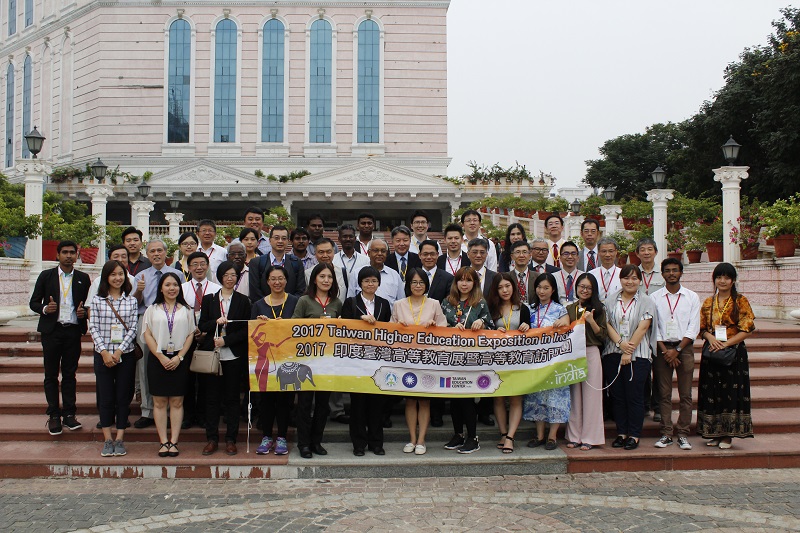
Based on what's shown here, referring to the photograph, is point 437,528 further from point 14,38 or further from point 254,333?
point 14,38

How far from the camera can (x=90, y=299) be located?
684cm

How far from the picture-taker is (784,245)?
12.5m

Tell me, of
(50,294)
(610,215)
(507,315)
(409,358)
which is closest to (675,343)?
(507,315)

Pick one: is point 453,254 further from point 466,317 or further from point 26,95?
point 26,95

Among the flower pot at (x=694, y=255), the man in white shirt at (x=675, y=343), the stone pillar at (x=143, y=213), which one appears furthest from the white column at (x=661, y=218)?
the stone pillar at (x=143, y=213)

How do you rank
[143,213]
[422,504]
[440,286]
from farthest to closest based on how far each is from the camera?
[143,213], [440,286], [422,504]

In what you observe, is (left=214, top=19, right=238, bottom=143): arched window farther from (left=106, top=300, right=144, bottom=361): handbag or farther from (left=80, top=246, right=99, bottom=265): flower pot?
(left=106, top=300, right=144, bottom=361): handbag

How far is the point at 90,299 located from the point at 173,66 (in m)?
38.3

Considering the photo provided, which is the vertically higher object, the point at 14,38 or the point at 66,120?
the point at 14,38

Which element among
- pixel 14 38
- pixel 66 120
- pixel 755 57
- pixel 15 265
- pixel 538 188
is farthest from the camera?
pixel 14 38

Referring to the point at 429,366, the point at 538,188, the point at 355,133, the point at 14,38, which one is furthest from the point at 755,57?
the point at 14,38

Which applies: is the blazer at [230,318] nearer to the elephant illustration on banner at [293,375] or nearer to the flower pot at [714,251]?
the elephant illustration on banner at [293,375]

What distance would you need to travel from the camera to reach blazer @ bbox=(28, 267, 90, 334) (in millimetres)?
6840

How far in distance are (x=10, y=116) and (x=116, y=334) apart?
52.2 metres
